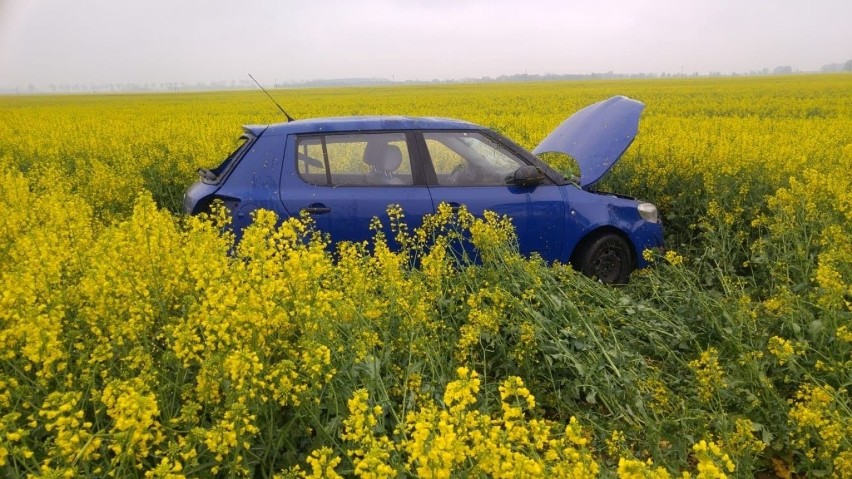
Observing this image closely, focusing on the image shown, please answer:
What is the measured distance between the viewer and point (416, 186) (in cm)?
436

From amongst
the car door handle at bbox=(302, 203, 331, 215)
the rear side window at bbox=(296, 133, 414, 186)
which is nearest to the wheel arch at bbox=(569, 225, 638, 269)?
the rear side window at bbox=(296, 133, 414, 186)

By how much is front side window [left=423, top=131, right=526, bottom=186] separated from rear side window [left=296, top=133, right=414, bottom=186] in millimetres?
259

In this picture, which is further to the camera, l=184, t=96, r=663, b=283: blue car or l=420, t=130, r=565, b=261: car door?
l=420, t=130, r=565, b=261: car door

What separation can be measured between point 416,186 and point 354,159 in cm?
54

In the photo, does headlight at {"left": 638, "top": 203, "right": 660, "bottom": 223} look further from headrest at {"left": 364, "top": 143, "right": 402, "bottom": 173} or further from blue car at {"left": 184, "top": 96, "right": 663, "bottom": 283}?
headrest at {"left": 364, "top": 143, "right": 402, "bottom": 173}

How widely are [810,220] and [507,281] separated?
3056 mm

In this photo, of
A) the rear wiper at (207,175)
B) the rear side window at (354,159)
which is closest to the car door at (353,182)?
the rear side window at (354,159)

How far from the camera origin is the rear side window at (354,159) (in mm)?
4281

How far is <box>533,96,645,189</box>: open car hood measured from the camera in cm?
512

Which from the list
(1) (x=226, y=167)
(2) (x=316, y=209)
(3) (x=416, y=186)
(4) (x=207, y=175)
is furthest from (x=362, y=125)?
(4) (x=207, y=175)

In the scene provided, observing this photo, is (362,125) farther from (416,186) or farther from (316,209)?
(316,209)

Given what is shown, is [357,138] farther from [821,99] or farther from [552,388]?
[821,99]

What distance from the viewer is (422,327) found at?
9.66 feet

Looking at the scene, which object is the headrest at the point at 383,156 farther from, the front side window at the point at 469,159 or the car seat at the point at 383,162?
the front side window at the point at 469,159
